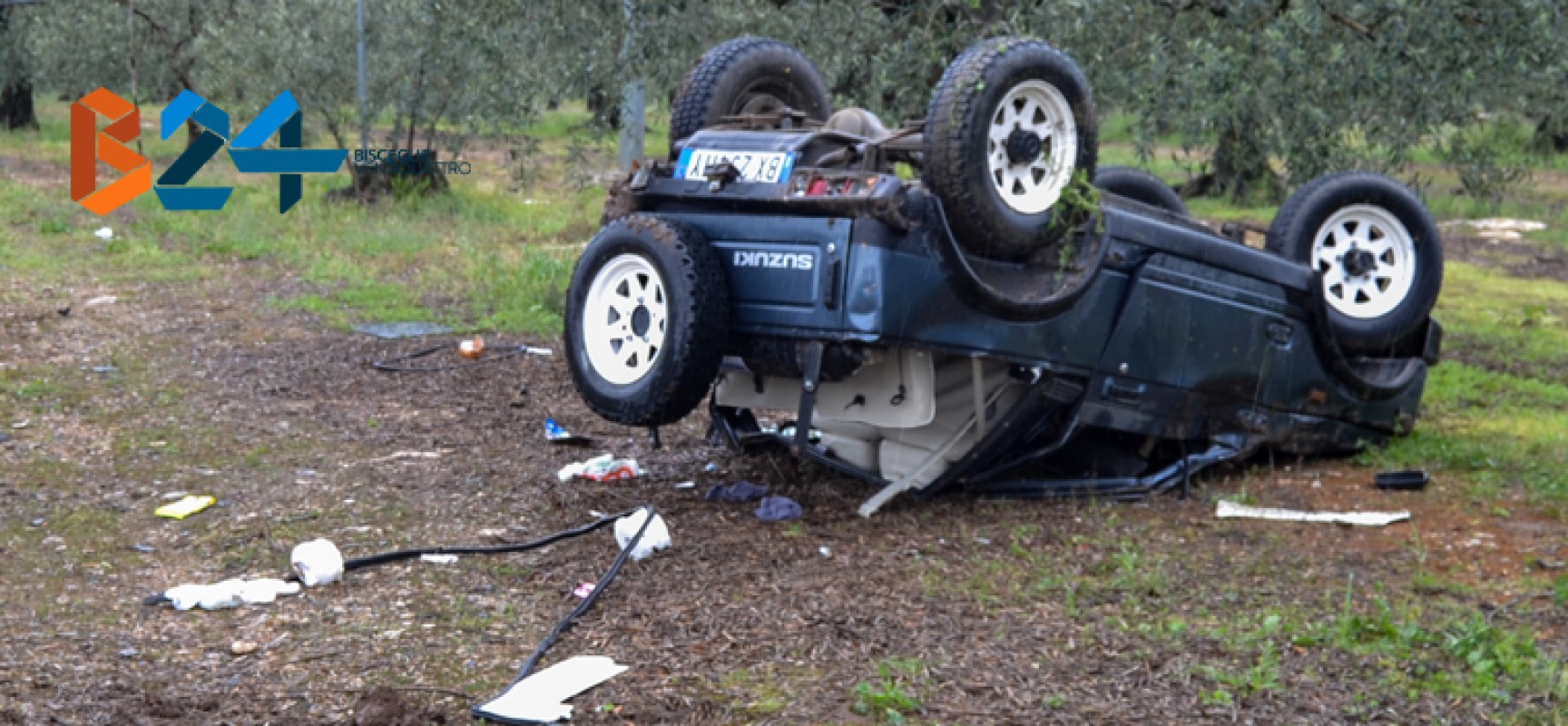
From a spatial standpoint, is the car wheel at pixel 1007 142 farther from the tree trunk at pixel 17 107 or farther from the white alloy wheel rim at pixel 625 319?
the tree trunk at pixel 17 107

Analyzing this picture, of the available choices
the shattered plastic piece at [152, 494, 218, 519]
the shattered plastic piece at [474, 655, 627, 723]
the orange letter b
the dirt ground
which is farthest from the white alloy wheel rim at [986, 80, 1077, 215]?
the orange letter b

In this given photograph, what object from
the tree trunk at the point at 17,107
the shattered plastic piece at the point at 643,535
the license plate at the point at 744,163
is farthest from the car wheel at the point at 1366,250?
the tree trunk at the point at 17,107

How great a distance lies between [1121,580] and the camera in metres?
5.32

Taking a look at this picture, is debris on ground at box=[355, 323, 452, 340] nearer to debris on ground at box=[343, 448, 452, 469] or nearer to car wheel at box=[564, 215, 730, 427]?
debris on ground at box=[343, 448, 452, 469]

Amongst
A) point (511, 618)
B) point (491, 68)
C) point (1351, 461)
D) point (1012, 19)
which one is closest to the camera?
point (511, 618)

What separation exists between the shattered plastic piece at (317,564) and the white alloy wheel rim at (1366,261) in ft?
14.5

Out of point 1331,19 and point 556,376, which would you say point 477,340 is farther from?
point 1331,19

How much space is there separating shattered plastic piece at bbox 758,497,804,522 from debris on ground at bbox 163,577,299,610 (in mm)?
1813

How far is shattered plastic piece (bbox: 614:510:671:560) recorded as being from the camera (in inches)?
221

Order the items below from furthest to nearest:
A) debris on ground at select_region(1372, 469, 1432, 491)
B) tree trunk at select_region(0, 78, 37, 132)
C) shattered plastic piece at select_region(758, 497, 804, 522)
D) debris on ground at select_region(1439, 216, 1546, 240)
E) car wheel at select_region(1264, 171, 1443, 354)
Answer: tree trunk at select_region(0, 78, 37, 132) < debris on ground at select_region(1439, 216, 1546, 240) < car wheel at select_region(1264, 171, 1443, 354) < debris on ground at select_region(1372, 469, 1432, 491) < shattered plastic piece at select_region(758, 497, 804, 522)

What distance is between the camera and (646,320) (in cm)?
588

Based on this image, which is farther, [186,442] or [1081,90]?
[186,442]

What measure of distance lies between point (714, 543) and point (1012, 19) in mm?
3584

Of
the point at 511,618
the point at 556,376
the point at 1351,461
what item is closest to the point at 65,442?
the point at 556,376
